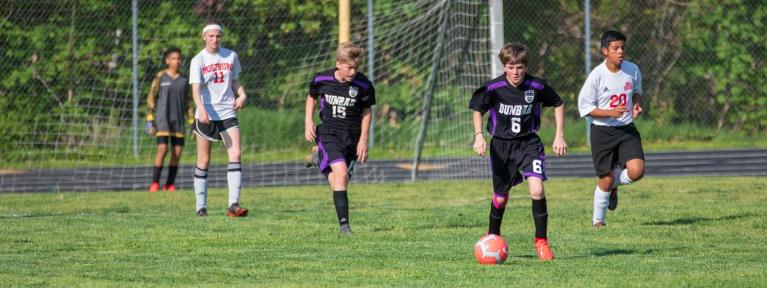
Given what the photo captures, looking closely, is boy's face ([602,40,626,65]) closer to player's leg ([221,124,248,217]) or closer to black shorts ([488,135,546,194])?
black shorts ([488,135,546,194])

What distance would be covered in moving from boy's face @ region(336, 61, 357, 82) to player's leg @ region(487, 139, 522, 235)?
1.64 m

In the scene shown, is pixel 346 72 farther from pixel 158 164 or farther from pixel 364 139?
pixel 158 164


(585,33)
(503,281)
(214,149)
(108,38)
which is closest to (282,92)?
(214,149)

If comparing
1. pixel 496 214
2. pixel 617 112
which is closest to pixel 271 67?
pixel 617 112

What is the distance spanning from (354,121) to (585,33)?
485 inches

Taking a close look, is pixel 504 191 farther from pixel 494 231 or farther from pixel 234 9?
pixel 234 9

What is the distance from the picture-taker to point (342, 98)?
999 cm

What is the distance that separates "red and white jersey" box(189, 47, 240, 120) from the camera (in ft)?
38.0

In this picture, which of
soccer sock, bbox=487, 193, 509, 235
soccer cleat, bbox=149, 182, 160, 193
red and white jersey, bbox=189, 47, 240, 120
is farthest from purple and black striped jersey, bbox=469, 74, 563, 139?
soccer cleat, bbox=149, 182, 160, 193

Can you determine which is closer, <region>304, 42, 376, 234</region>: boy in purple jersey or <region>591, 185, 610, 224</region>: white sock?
<region>304, 42, 376, 234</region>: boy in purple jersey

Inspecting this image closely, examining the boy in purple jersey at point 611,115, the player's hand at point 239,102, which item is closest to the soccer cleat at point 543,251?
the boy in purple jersey at point 611,115

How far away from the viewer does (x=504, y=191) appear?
8.61 metres

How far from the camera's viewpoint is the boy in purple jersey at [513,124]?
8.48 meters

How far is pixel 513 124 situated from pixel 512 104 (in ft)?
0.47
